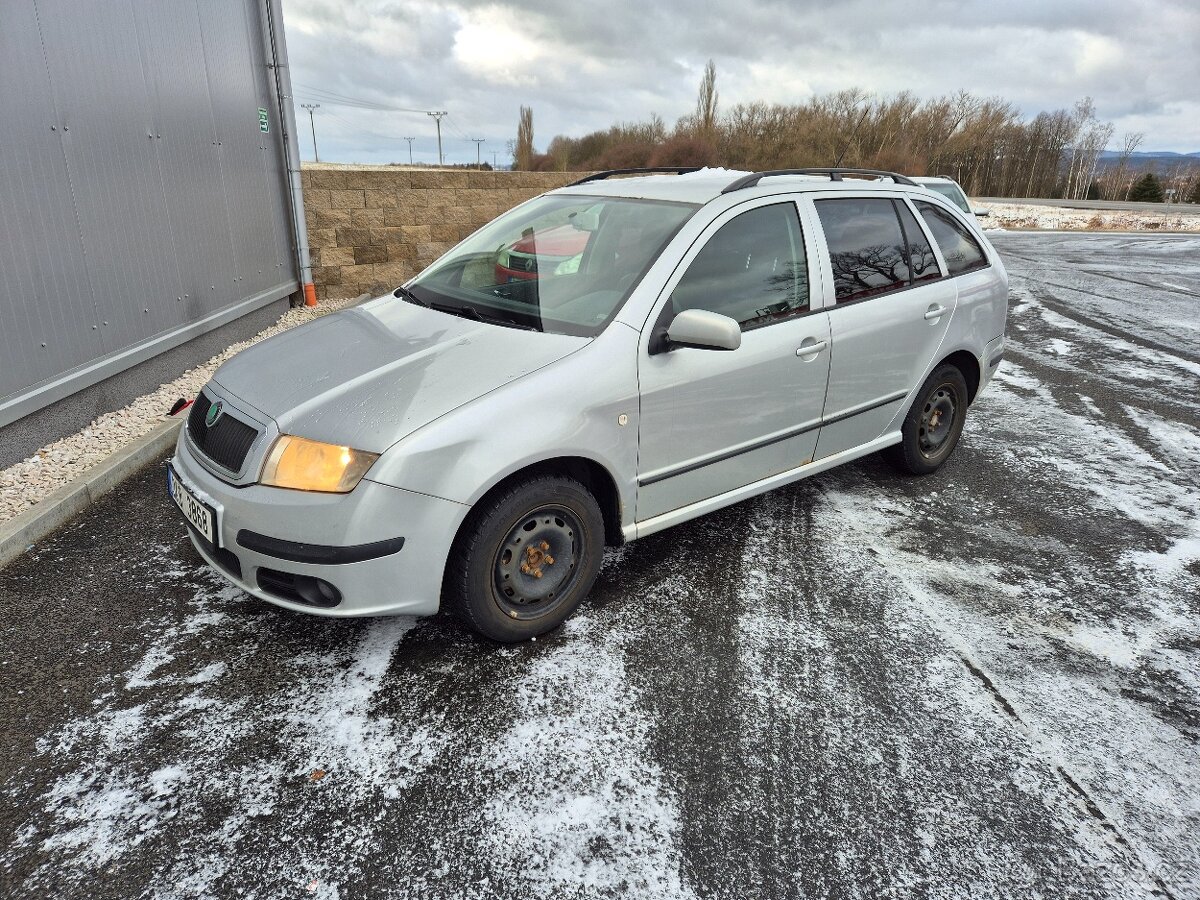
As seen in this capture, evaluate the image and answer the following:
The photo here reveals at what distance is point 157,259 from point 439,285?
3202 millimetres

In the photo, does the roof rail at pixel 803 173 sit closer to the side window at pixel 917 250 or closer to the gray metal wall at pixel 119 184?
the side window at pixel 917 250

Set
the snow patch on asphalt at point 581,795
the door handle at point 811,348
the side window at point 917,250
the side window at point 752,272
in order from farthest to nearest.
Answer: the side window at point 917,250 → the door handle at point 811,348 → the side window at point 752,272 → the snow patch on asphalt at point 581,795

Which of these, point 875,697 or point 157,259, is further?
point 157,259

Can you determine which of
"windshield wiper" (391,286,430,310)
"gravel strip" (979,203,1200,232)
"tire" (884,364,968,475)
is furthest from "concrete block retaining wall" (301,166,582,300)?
"gravel strip" (979,203,1200,232)

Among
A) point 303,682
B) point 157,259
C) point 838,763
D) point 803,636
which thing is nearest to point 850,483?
point 803,636

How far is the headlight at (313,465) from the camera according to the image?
2.50 m

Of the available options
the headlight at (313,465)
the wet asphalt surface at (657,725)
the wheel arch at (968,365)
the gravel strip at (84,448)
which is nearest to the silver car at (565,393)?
the headlight at (313,465)

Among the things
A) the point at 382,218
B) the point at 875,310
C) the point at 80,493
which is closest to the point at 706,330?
the point at 875,310

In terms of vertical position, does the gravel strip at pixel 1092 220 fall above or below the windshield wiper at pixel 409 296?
below

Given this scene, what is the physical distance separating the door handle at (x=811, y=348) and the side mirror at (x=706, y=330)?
71 centimetres

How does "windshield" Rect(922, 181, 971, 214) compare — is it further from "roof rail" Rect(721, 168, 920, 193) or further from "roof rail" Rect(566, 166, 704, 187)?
"roof rail" Rect(566, 166, 704, 187)

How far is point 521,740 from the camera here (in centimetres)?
250

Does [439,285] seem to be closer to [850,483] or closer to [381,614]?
[381,614]

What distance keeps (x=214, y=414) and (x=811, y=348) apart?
2.62 m
